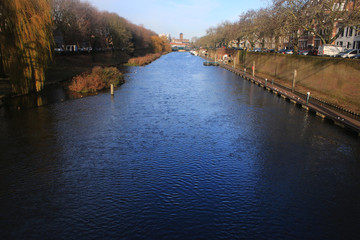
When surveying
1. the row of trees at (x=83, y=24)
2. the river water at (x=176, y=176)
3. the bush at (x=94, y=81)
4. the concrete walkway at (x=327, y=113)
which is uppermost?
the row of trees at (x=83, y=24)

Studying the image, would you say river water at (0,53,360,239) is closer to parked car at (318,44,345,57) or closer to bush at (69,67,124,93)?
bush at (69,67,124,93)

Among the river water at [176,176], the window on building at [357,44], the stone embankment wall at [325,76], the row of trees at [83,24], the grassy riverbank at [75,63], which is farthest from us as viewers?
the window on building at [357,44]

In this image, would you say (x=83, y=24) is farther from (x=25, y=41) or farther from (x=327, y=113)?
(x=327, y=113)

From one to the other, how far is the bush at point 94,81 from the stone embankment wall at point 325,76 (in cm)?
2255

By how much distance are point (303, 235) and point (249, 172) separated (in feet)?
14.7

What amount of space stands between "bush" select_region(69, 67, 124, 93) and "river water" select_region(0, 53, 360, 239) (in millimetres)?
10453

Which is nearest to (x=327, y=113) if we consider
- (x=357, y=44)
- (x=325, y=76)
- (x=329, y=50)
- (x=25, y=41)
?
(x=325, y=76)

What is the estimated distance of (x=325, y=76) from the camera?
29.2 meters

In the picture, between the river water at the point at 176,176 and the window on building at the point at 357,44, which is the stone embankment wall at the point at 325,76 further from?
the window on building at the point at 357,44

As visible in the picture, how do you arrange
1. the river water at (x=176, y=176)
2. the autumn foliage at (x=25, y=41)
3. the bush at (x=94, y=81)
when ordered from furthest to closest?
the bush at (x=94, y=81)
the autumn foliage at (x=25, y=41)
the river water at (x=176, y=176)

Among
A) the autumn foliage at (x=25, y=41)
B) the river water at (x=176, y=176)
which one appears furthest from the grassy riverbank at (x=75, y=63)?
the river water at (x=176, y=176)

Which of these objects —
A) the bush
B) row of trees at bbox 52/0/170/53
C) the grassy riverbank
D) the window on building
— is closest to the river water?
the bush

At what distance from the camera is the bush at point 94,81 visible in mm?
34219

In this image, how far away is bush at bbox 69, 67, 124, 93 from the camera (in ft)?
112
